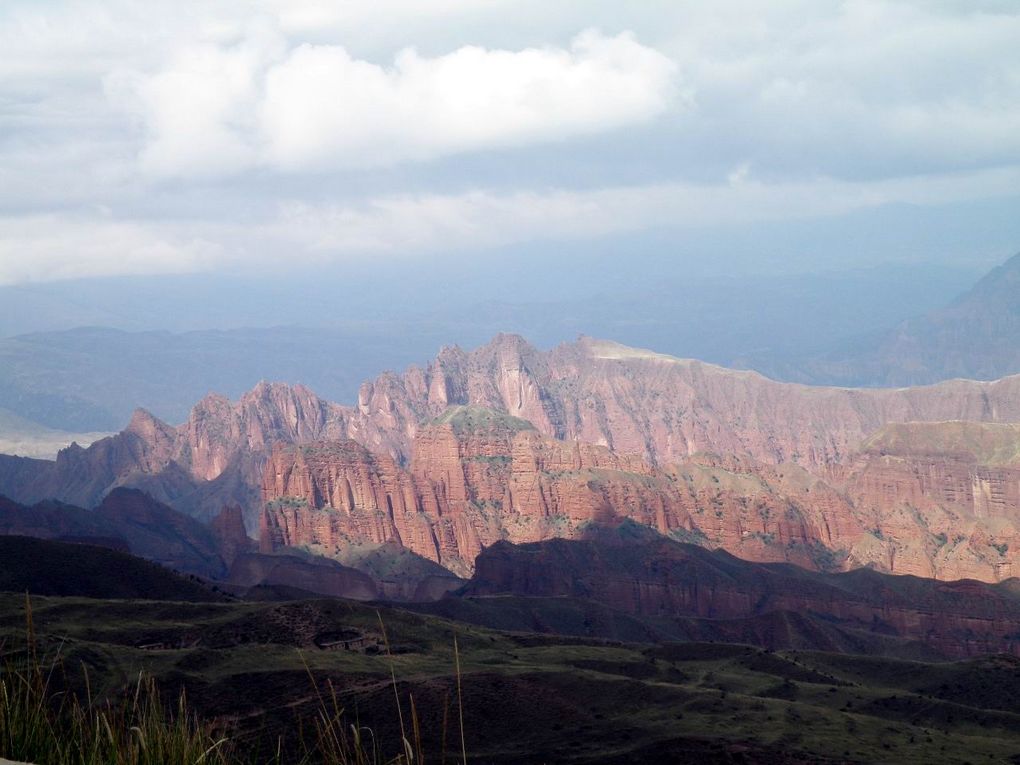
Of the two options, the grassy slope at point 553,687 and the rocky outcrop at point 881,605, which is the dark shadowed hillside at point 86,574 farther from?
the rocky outcrop at point 881,605

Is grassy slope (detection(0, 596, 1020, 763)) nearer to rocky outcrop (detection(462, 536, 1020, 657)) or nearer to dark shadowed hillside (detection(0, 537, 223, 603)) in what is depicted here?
dark shadowed hillside (detection(0, 537, 223, 603))

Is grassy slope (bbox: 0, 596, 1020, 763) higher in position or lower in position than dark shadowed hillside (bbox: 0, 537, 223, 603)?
lower

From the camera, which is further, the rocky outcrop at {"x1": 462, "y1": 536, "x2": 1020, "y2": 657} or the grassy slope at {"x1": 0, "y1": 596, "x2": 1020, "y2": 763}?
the rocky outcrop at {"x1": 462, "y1": 536, "x2": 1020, "y2": 657}

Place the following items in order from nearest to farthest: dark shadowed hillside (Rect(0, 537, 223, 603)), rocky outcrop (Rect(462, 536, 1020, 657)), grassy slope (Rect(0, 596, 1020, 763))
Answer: grassy slope (Rect(0, 596, 1020, 763)) → dark shadowed hillside (Rect(0, 537, 223, 603)) → rocky outcrop (Rect(462, 536, 1020, 657))

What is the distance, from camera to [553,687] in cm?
8850

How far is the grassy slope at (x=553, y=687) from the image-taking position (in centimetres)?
7788

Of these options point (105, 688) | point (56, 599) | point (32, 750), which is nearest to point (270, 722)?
point (105, 688)

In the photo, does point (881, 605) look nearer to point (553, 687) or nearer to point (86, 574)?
point (86, 574)

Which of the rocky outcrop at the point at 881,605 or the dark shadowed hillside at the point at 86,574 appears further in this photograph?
the rocky outcrop at the point at 881,605

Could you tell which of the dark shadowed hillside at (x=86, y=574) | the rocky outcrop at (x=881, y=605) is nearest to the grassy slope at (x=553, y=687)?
the dark shadowed hillside at (x=86, y=574)

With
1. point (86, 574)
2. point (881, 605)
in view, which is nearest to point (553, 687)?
point (86, 574)

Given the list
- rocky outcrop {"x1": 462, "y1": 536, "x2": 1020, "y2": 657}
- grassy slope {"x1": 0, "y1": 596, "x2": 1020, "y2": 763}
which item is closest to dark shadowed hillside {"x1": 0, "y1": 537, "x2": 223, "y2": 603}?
grassy slope {"x1": 0, "y1": 596, "x2": 1020, "y2": 763}

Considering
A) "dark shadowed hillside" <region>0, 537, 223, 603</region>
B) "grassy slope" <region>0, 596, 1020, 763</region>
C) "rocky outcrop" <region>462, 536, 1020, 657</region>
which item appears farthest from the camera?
"rocky outcrop" <region>462, 536, 1020, 657</region>

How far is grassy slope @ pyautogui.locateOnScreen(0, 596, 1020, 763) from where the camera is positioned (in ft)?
255
